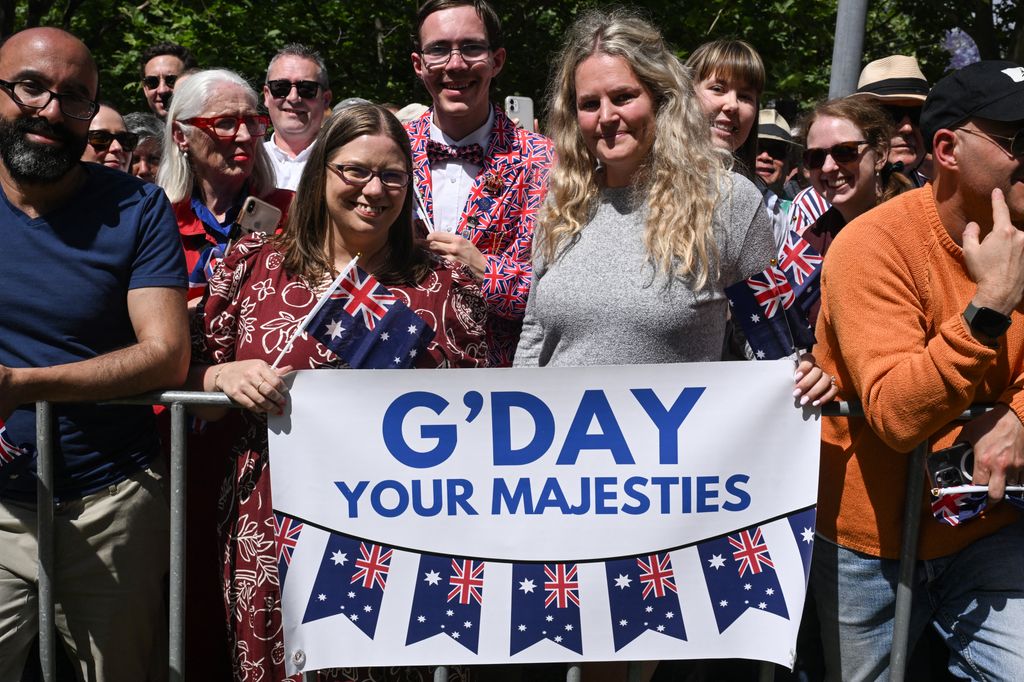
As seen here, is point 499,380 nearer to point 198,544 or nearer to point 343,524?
point 343,524

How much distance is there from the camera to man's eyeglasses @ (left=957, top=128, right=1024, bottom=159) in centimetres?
300

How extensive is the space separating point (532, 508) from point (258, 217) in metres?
1.39

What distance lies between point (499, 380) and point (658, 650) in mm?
908

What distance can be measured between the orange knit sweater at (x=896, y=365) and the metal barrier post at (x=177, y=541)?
1894mm

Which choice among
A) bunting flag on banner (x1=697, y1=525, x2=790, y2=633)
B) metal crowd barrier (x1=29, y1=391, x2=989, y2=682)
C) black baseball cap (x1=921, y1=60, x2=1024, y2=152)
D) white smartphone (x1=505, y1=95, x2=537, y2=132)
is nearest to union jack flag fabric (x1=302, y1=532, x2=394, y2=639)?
metal crowd barrier (x1=29, y1=391, x2=989, y2=682)

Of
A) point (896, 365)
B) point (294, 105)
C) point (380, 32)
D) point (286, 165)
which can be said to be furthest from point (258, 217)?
point (380, 32)

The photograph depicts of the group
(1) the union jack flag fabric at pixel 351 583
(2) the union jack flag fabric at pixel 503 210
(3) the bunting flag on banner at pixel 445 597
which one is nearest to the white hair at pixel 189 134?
(2) the union jack flag fabric at pixel 503 210

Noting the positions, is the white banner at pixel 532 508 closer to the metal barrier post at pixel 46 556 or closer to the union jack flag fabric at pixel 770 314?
the union jack flag fabric at pixel 770 314

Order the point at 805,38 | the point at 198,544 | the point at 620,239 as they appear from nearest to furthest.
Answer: the point at 620,239 → the point at 198,544 → the point at 805,38

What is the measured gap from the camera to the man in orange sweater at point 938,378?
9.59 feet

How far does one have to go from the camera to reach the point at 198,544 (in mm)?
3818

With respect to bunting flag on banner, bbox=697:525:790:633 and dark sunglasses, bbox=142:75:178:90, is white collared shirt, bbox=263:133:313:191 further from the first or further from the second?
bunting flag on banner, bbox=697:525:790:633

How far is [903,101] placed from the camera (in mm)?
6488

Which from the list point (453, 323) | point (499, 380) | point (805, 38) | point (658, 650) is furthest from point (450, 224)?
point (805, 38)
